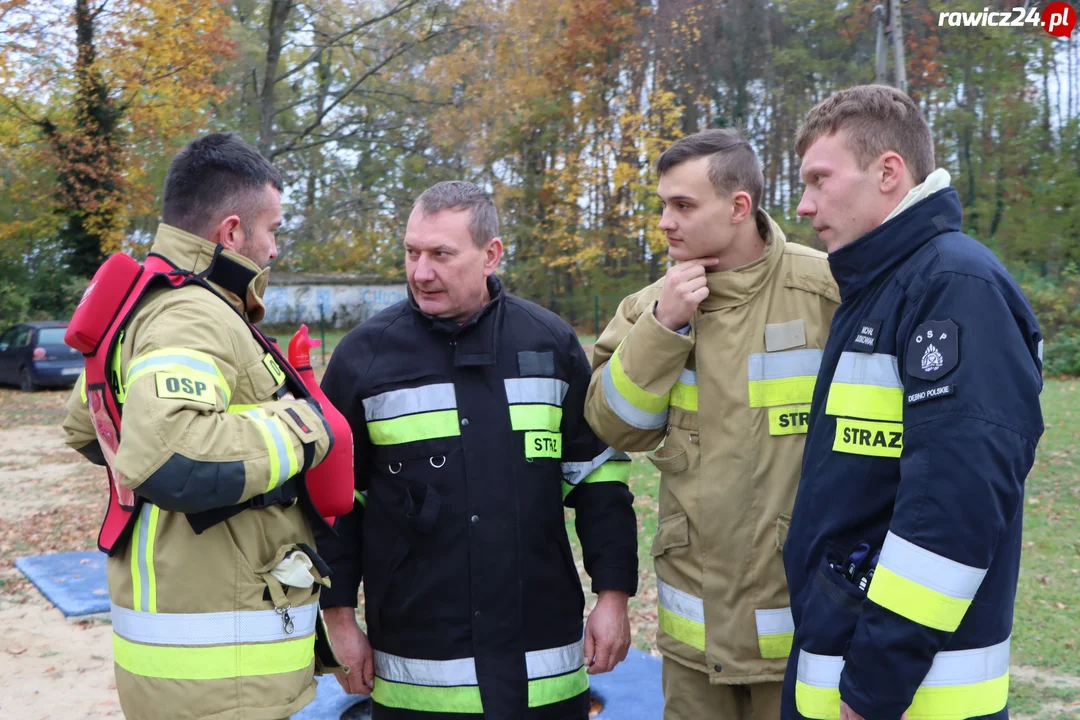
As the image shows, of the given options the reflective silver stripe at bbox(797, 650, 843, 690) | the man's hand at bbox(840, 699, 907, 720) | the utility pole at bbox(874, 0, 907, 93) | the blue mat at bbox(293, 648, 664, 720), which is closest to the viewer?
the man's hand at bbox(840, 699, 907, 720)

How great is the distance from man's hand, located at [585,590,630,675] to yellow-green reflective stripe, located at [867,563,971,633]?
124 cm

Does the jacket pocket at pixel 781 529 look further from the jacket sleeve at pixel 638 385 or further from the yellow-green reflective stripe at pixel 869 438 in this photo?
the yellow-green reflective stripe at pixel 869 438

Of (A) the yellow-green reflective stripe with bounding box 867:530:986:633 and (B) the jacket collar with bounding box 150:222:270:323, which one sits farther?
(B) the jacket collar with bounding box 150:222:270:323

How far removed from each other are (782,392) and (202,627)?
169 cm

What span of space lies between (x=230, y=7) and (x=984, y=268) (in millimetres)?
21716

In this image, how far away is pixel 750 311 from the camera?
282cm

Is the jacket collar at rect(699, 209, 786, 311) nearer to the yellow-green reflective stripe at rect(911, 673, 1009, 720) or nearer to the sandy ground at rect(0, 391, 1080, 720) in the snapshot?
the yellow-green reflective stripe at rect(911, 673, 1009, 720)

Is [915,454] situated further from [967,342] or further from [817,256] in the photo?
[817,256]

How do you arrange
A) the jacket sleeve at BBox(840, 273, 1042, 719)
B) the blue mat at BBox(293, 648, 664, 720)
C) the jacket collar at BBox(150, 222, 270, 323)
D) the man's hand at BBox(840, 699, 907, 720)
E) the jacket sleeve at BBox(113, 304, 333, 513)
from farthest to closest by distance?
the blue mat at BBox(293, 648, 664, 720) → the jacket collar at BBox(150, 222, 270, 323) → the jacket sleeve at BBox(113, 304, 333, 513) → the man's hand at BBox(840, 699, 907, 720) → the jacket sleeve at BBox(840, 273, 1042, 719)

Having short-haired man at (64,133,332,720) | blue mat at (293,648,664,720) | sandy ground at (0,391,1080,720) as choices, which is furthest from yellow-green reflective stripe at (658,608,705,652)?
sandy ground at (0,391,1080,720)

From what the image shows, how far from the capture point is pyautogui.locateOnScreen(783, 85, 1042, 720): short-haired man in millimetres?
1807

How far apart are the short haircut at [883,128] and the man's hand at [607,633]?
1554 mm

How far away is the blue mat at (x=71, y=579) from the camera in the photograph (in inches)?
238

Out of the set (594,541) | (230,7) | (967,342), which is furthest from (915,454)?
(230,7)
